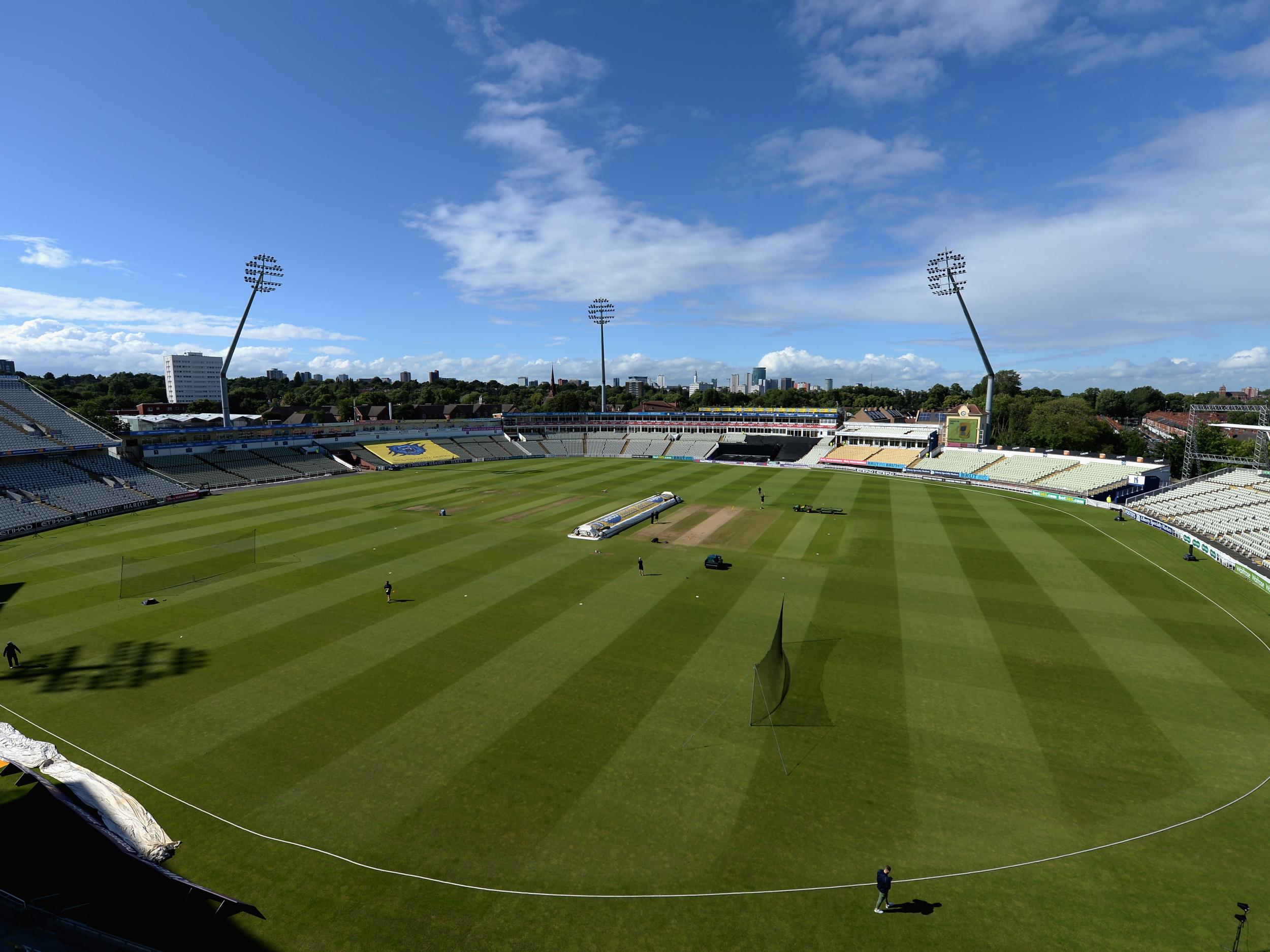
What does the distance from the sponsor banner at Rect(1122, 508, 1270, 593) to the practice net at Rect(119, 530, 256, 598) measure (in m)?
58.2

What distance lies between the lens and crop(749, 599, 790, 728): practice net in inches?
695

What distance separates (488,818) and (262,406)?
19591 centimetres

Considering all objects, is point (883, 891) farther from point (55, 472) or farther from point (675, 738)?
point (55, 472)

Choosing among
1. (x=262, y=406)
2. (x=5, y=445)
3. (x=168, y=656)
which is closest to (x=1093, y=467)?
(x=168, y=656)

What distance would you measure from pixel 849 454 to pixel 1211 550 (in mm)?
49391

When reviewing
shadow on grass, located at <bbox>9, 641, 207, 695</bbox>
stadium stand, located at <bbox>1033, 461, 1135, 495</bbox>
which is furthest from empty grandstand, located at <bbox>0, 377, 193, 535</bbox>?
stadium stand, located at <bbox>1033, 461, 1135, 495</bbox>

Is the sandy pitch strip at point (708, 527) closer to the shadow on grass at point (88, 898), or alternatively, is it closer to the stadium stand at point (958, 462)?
the shadow on grass at point (88, 898)

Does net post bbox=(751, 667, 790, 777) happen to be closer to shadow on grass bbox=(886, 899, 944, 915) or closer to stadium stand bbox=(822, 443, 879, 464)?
shadow on grass bbox=(886, 899, 944, 915)

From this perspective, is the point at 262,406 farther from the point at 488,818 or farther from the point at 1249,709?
the point at 1249,709

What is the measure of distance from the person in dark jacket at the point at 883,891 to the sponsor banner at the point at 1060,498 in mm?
58353

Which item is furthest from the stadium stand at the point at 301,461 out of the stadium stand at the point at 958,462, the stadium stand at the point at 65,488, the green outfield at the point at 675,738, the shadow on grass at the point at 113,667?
the stadium stand at the point at 958,462

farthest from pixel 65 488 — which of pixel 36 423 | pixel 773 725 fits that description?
pixel 773 725

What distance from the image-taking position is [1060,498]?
56.3 m

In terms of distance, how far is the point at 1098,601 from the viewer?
27.2m
